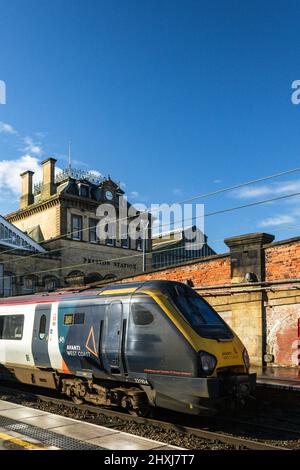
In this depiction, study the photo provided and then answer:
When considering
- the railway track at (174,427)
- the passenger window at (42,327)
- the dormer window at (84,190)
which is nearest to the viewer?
the railway track at (174,427)

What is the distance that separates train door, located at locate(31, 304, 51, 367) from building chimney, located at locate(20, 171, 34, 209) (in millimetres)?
36888

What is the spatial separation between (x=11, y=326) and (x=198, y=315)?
7.04m

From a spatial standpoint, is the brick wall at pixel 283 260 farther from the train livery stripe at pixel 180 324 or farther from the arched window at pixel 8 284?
the arched window at pixel 8 284

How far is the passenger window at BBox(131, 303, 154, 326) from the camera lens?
32.4 feet

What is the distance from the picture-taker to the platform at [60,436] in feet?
24.7

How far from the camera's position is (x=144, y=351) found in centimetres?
974

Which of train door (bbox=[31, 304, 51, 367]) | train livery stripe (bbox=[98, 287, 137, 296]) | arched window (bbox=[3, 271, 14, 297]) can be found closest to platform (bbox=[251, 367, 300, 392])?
train livery stripe (bbox=[98, 287, 137, 296])

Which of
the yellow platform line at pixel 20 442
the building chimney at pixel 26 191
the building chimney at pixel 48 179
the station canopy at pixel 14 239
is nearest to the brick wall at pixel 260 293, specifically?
the yellow platform line at pixel 20 442

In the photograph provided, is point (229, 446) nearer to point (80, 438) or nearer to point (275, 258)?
point (80, 438)

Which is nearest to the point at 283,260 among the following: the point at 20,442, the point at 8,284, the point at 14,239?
the point at 20,442

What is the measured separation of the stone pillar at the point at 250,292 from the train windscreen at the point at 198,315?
6.62 m

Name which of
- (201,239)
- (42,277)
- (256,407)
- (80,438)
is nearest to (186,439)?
(80,438)

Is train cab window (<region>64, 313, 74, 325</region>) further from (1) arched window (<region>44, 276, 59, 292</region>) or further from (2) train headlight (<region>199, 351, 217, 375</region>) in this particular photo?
(1) arched window (<region>44, 276, 59, 292</region>)

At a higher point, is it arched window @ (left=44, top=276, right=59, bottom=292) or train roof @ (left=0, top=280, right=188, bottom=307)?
arched window @ (left=44, top=276, right=59, bottom=292)
